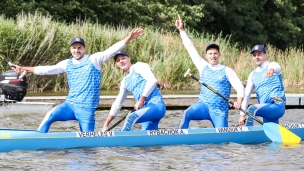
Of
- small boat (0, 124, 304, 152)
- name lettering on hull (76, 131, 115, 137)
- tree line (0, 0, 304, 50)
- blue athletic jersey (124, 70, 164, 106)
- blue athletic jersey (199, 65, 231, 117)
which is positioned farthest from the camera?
tree line (0, 0, 304, 50)

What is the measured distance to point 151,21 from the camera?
1318 inches

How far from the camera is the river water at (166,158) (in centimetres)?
926

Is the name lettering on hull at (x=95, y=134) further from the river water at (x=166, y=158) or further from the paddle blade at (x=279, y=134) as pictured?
the paddle blade at (x=279, y=134)

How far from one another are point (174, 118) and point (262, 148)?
5.06m

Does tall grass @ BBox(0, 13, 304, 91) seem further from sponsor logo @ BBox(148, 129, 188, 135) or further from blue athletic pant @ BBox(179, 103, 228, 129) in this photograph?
sponsor logo @ BBox(148, 129, 188, 135)

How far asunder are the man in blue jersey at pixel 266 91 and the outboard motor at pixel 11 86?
5.41 meters

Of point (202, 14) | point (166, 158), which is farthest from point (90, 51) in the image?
point (202, 14)

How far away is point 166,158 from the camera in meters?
9.98

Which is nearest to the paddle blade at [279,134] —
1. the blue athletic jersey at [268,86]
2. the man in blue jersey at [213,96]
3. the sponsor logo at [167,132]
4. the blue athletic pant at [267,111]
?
the blue athletic pant at [267,111]

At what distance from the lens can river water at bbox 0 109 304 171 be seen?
30.4ft

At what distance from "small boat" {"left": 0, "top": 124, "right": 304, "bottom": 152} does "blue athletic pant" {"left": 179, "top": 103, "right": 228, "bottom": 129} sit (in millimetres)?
200

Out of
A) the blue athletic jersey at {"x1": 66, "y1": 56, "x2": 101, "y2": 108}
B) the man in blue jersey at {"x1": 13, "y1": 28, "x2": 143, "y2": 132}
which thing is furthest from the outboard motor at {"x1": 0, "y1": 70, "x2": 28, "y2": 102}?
the blue athletic jersey at {"x1": 66, "y1": 56, "x2": 101, "y2": 108}

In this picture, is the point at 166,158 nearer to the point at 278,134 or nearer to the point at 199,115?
the point at 199,115

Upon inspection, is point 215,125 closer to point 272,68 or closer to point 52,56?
point 272,68
